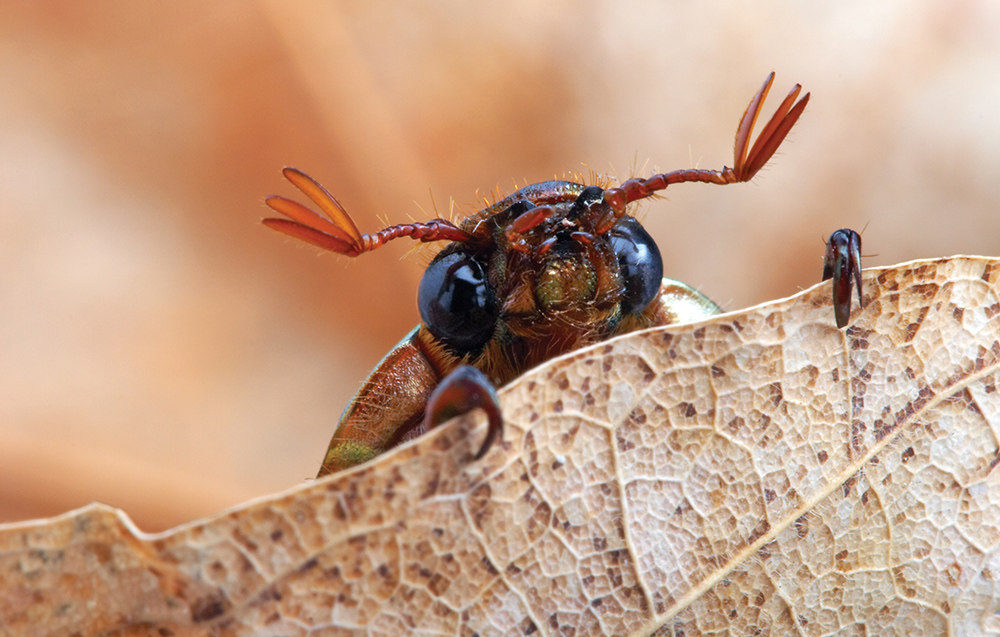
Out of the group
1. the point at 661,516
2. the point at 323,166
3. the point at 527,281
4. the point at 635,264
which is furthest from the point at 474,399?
the point at 323,166

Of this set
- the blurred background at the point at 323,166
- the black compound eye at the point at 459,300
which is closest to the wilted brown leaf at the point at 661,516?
the black compound eye at the point at 459,300

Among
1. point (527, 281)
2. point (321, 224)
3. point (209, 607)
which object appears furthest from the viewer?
point (527, 281)

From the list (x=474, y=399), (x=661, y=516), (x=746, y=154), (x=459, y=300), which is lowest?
(x=661, y=516)

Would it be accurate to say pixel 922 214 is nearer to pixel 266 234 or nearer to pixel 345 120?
pixel 345 120

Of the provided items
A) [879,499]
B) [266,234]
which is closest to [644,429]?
[879,499]

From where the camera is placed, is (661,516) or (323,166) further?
(323,166)

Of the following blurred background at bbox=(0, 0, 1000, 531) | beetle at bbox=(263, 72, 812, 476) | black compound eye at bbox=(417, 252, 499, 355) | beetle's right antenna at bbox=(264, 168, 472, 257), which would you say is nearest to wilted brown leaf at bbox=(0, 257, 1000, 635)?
beetle at bbox=(263, 72, 812, 476)

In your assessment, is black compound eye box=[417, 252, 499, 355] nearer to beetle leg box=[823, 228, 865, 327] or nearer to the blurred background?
beetle leg box=[823, 228, 865, 327]

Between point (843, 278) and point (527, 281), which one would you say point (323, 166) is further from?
point (843, 278)
